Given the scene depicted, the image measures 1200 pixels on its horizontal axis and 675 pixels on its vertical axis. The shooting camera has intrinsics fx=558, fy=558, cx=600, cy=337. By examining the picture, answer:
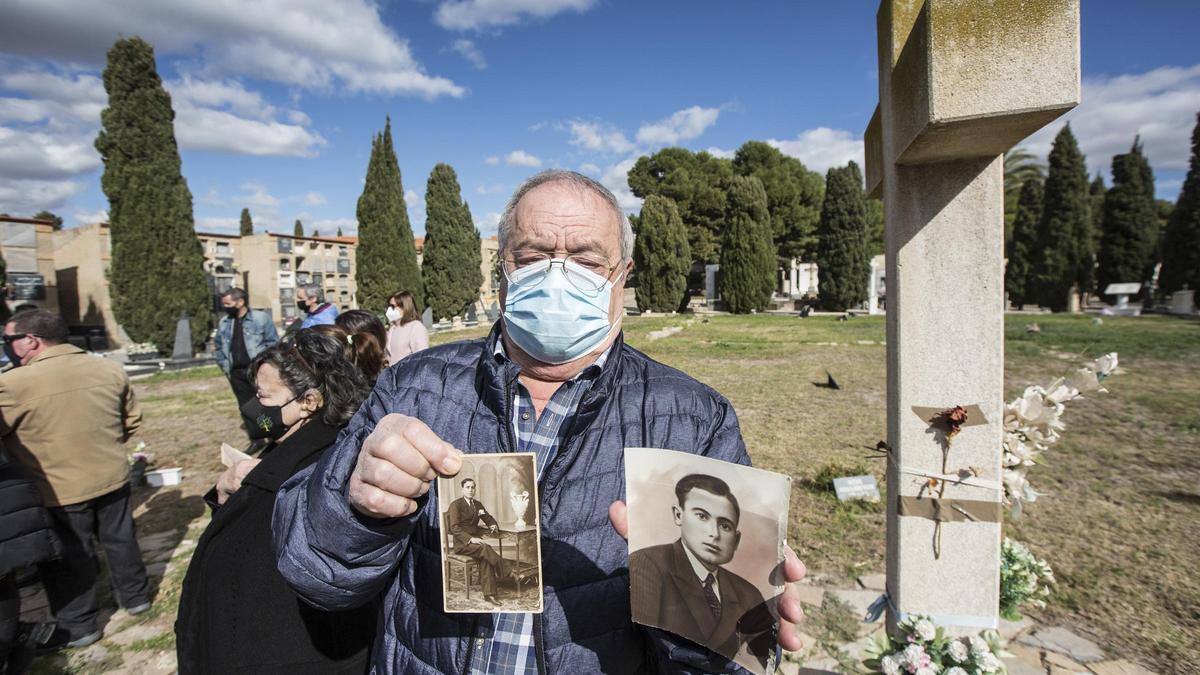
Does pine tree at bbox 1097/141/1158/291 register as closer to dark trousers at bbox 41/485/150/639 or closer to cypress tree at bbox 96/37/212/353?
dark trousers at bbox 41/485/150/639

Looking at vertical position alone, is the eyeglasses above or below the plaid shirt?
above

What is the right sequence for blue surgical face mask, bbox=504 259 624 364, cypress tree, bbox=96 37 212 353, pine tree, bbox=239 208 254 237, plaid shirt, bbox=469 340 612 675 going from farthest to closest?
1. pine tree, bbox=239 208 254 237
2. cypress tree, bbox=96 37 212 353
3. blue surgical face mask, bbox=504 259 624 364
4. plaid shirt, bbox=469 340 612 675

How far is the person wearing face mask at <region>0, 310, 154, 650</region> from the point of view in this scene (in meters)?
3.73

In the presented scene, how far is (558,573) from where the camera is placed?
1.47 meters

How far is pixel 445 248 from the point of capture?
29.3 m

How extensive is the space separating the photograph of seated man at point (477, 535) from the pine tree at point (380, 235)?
2787cm

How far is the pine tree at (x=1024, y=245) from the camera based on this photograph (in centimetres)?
3166

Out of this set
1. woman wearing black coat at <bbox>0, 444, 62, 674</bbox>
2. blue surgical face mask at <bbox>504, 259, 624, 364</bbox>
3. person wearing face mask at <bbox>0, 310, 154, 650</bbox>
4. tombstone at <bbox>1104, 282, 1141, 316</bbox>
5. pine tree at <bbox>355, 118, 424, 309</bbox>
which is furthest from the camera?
tombstone at <bbox>1104, 282, 1141, 316</bbox>

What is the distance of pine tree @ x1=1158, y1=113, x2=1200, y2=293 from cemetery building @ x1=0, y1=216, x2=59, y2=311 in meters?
53.8

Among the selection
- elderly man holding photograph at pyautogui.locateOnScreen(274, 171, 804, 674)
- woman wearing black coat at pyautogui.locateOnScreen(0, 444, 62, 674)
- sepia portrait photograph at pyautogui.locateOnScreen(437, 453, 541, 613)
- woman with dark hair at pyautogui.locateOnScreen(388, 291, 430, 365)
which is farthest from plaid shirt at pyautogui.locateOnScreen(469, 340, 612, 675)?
woman with dark hair at pyautogui.locateOnScreen(388, 291, 430, 365)

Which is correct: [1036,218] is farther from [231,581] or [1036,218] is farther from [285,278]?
[285,278]

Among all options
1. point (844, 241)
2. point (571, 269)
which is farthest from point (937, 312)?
point (844, 241)

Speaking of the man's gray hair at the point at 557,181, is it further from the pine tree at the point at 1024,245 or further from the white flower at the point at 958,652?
the pine tree at the point at 1024,245

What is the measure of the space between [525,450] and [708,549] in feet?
2.11
